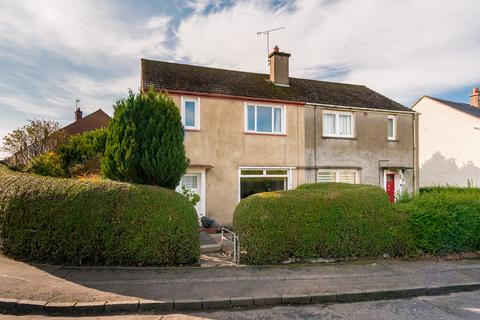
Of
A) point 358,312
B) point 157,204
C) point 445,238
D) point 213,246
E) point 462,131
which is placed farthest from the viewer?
point 462,131

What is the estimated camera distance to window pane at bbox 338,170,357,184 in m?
14.8

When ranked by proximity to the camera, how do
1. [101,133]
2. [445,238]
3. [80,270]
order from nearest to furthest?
[80,270] → [445,238] → [101,133]

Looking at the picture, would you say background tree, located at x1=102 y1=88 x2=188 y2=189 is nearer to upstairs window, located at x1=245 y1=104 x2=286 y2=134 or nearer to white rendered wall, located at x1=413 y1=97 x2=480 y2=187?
upstairs window, located at x1=245 y1=104 x2=286 y2=134

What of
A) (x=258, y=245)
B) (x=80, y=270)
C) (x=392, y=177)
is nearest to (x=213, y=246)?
(x=258, y=245)

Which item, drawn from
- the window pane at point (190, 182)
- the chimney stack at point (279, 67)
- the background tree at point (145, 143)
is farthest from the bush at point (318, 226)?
the chimney stack at point (279, 67)

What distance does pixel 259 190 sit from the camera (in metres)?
13.3

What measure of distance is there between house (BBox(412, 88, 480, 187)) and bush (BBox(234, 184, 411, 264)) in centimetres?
1479

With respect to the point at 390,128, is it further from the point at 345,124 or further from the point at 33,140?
the point at 33,140

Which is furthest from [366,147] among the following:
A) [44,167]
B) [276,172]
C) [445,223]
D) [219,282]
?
[44,167]

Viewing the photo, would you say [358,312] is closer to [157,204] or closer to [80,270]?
[157,204]

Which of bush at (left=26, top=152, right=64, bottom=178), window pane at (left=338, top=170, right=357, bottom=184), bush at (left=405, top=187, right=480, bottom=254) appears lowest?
bush at (left=405, top=187, right=480, bottom=254)

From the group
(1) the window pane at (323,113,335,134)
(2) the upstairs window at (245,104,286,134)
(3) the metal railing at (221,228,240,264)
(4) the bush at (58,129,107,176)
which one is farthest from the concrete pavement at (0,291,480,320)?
(1) the window pane at (323,113,335,134)

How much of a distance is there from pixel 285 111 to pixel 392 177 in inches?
274

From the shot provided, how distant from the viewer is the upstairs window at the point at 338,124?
14711mm
